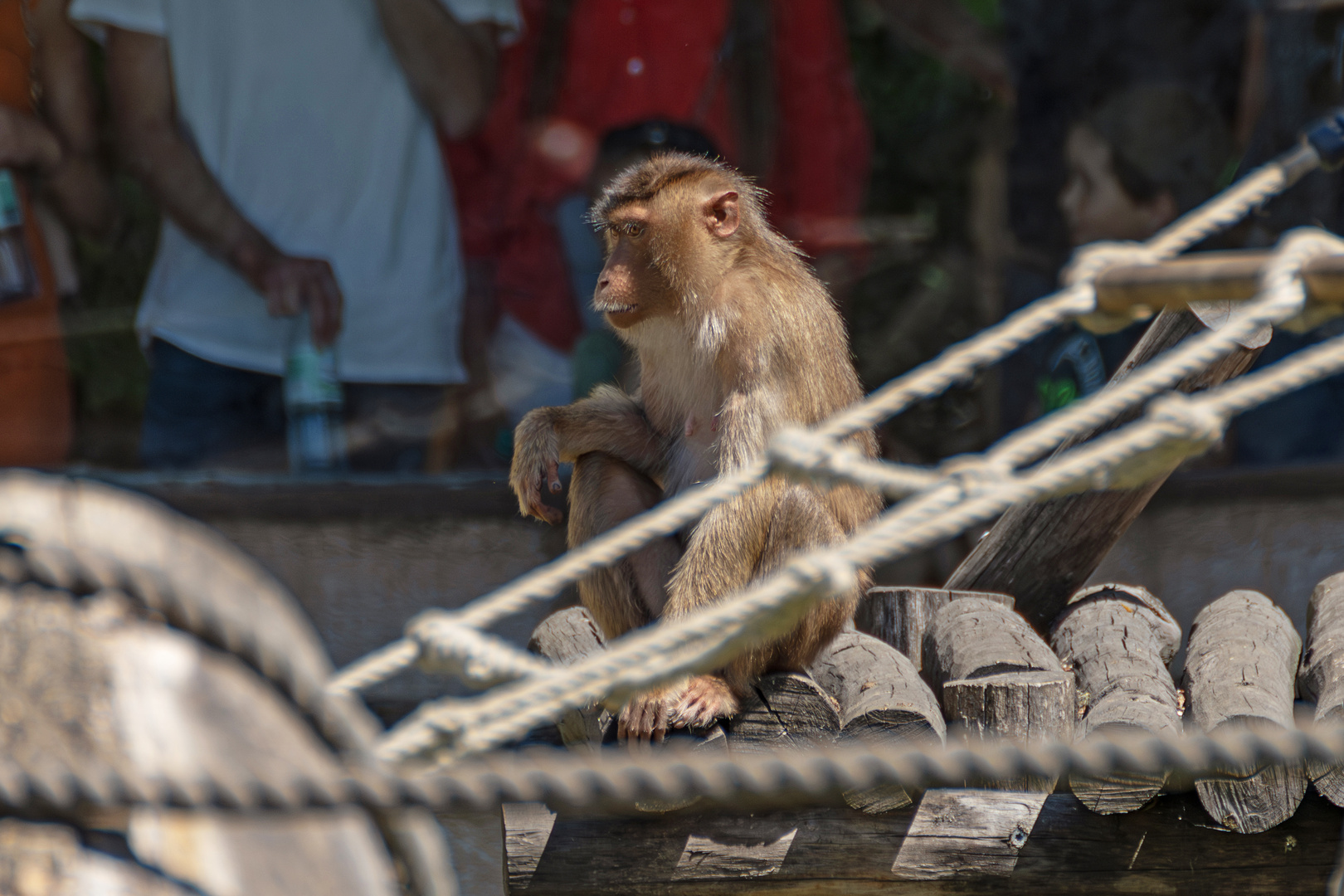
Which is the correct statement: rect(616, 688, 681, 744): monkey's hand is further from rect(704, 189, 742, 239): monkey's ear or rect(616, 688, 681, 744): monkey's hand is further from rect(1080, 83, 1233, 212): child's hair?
rect(1080, 83, 1233, 212): child's hair

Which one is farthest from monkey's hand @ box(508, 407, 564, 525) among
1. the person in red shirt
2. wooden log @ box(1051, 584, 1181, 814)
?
the person in red shirt

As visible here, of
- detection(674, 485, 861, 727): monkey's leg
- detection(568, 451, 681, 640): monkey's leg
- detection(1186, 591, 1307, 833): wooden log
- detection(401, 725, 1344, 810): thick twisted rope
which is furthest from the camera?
detection(568, 451, 681, 640): monkey's leg

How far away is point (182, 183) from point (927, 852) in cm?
374

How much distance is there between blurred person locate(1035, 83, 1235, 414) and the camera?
4727 mm

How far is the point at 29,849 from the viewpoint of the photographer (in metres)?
1.26

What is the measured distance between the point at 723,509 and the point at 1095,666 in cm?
90

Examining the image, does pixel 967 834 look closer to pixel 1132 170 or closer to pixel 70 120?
pixel 1132 170

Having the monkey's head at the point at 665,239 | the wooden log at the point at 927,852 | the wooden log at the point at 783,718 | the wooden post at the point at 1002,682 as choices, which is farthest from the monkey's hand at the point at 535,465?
the wooden post at the point at 1002,682

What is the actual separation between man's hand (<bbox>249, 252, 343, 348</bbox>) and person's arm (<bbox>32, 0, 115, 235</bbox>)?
0.70 meters

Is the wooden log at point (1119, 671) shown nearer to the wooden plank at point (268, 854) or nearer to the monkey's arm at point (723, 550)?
the monkey's arm at point (723, 550)

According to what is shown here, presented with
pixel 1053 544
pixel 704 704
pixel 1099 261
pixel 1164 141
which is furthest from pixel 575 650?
pixel 1164 141

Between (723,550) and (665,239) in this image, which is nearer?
(723,550)

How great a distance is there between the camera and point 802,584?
47.3 inches

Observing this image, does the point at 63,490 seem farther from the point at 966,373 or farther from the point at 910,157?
the point at 910,157
